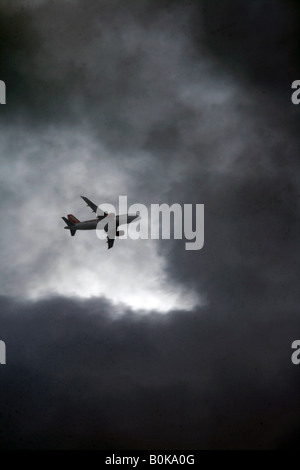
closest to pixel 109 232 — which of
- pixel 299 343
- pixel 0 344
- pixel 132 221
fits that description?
pixel 132 221

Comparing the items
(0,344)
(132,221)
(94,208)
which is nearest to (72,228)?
(94,208)

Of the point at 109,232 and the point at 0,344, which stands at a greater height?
the point at 109,232

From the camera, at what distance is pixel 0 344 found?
19012cm

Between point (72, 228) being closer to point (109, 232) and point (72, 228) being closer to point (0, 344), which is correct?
point (109, 232)

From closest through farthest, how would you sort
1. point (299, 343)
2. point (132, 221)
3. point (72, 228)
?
point (132, 221) < point (72, 228) < point (299, 343)

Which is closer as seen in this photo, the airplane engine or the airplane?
the airplane

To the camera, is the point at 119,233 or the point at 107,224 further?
the point at 119,233

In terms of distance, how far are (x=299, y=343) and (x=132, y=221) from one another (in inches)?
4265

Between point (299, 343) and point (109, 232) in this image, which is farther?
point (299, 343)

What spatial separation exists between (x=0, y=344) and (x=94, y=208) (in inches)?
3764

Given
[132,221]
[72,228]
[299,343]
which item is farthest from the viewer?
[299,343]

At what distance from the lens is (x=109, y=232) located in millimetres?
142250

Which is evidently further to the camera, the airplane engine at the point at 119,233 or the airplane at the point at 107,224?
the airplane engine at the point at 119,233

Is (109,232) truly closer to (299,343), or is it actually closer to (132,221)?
(132,221)
